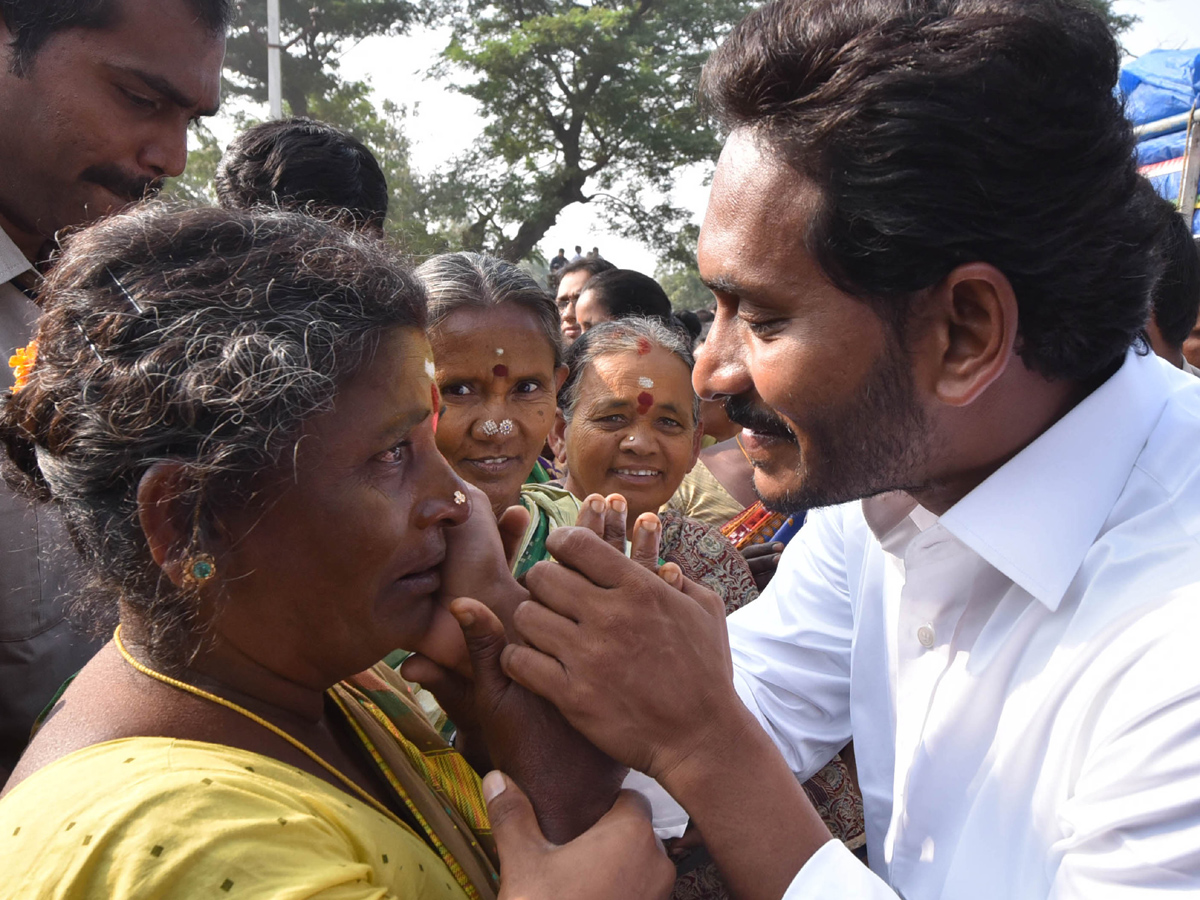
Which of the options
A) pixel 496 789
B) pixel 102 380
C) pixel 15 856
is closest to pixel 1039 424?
pixel 496 789

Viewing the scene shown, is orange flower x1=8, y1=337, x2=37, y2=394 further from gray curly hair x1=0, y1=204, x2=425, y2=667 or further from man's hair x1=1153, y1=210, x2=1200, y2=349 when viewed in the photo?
man's hair x1=1153, y1=210, x2=1200, y2=349

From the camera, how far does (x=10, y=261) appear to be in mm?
2383

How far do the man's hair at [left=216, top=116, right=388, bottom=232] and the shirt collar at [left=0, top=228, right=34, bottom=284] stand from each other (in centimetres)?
78

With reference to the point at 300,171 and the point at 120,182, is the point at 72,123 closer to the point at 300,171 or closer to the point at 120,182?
the point at 120,182

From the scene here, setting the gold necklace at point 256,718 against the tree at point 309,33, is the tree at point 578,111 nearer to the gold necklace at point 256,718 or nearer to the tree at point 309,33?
the tree at point 309,33

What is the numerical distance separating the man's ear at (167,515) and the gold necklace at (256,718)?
0.51ft

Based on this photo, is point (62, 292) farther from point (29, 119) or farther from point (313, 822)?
→ point (29, 119)

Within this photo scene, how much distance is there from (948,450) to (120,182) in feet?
7.74

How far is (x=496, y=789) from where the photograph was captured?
5.20ft

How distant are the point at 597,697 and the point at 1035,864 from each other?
88cm

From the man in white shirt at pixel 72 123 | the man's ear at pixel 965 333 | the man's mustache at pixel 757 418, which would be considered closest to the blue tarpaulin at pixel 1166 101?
the man's ear at pixel 965 333

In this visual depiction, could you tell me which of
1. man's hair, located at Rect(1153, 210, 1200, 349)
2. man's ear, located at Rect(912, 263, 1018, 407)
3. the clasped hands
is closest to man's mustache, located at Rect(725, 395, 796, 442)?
man's ear, located at Rect(912, 263, 1018, 407)

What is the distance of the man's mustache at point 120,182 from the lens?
8.40 ft

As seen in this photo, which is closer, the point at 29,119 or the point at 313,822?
the point at 313,822
